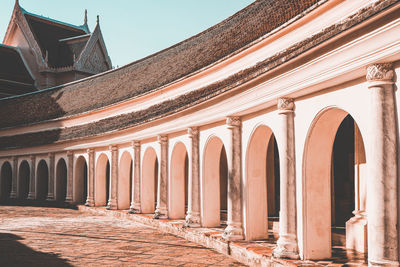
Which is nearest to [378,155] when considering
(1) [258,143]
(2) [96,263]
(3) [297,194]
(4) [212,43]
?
(3) [297,194]

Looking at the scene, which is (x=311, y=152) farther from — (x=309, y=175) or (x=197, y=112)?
(x=197, y=112)

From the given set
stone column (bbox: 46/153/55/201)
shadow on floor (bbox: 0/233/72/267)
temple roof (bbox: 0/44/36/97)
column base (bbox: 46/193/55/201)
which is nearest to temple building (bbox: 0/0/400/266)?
stone column (bbox: 46/153/55/201)

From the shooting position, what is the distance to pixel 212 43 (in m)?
16.5

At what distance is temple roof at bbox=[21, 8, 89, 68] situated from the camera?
45.2m

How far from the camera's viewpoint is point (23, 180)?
29.9 m

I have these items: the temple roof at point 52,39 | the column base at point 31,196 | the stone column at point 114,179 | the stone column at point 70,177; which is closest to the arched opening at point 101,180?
the stone column at point 114,179

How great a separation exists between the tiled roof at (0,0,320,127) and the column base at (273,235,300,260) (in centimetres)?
496

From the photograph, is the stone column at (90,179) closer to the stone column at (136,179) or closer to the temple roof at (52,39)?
the stone column at (136,179)

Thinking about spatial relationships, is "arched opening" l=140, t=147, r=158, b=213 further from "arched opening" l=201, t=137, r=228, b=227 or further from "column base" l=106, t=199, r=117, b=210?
"arched opening" l=201, t=137, r=228, b=227

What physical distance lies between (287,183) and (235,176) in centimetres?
259

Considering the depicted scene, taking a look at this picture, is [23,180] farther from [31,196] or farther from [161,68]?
[161,68]

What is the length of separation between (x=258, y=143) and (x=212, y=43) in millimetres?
6924

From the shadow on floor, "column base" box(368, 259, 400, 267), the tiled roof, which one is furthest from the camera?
the tiled roof

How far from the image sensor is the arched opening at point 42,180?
28062mm
